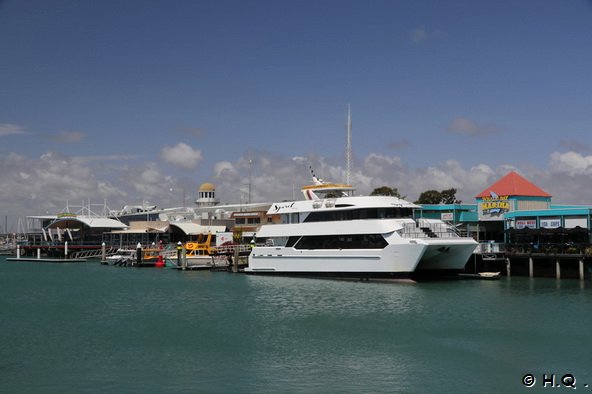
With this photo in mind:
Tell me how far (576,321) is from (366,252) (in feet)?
51.1

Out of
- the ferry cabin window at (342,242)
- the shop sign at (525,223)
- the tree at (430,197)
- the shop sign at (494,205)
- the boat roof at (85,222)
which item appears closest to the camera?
the ferry cabin window at (342,242)

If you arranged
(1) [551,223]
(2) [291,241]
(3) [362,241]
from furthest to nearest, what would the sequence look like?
(1) [551,223]
(2) [291,241]
(3) [362,241]

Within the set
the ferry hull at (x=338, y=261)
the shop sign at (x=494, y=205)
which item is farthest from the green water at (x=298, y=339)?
the shop sign at (x=494, y=205)

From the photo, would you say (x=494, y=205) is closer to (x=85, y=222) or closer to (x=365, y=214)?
(x=365, y=214)

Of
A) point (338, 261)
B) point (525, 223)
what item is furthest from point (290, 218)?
point (525, 223)

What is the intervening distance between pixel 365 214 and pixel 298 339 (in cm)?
1846

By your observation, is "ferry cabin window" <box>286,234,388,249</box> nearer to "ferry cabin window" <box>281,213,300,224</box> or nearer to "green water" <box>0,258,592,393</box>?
"ferry cabin window" <box>281,213,300,224</box>

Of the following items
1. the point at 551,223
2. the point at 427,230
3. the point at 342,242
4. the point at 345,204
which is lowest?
the point at 342,242

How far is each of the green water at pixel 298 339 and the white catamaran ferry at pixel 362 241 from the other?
198 cm

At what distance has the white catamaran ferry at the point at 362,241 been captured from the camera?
123 ft

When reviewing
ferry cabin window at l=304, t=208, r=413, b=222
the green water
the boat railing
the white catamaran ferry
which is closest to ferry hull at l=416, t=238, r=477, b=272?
the white catamaran ferry

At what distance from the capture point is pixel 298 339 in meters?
22.5

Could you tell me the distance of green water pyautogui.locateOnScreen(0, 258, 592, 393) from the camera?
17.4 meters

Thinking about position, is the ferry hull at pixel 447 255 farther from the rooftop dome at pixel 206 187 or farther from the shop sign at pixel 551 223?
the rooftop dome at pixel 206 187
